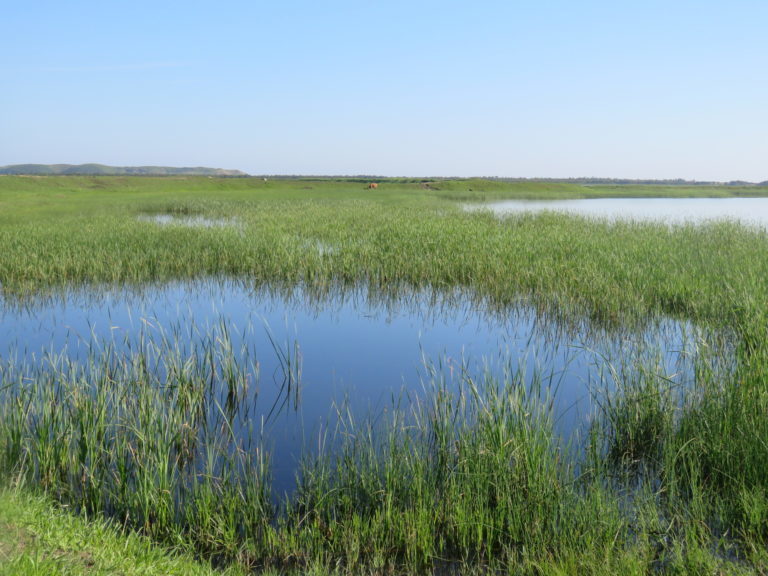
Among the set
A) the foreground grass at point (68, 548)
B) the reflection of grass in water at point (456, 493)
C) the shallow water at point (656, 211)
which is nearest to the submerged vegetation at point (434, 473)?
the reflection of grass in water at point (456, 493)

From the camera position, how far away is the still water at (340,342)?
658 centimetres

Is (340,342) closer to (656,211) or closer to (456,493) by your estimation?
(456,493)

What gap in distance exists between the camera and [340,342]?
942 cm

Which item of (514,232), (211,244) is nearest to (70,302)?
(211,244)

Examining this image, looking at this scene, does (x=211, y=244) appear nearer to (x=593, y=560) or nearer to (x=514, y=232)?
(x=514, y=232)

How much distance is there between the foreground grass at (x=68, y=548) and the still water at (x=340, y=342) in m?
1.44

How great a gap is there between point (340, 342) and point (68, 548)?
596cm

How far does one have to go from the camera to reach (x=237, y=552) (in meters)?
4.04

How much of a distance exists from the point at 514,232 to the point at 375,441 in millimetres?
14022

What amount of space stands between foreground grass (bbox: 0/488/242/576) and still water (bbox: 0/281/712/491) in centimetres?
144

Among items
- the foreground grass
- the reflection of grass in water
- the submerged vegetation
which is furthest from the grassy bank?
the foreground grass

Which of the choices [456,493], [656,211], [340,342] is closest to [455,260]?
[340,342]

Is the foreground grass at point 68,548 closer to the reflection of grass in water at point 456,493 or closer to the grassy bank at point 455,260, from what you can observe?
the reflection of grass in water at point 456,493

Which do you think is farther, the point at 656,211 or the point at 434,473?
the point at 656,211
